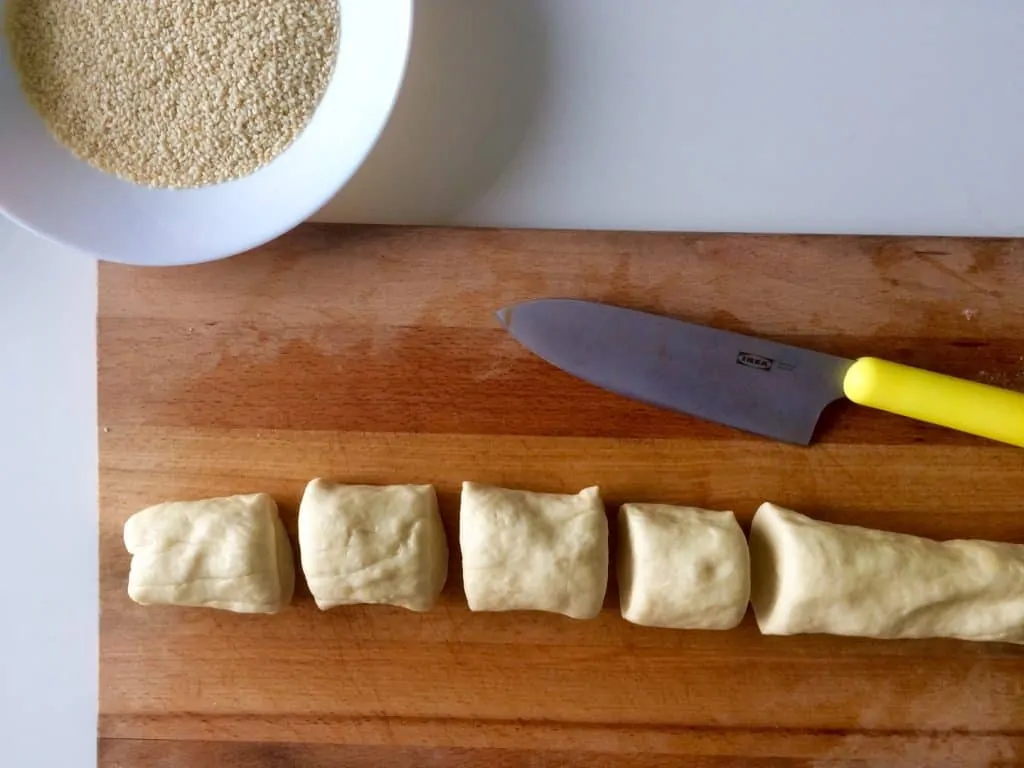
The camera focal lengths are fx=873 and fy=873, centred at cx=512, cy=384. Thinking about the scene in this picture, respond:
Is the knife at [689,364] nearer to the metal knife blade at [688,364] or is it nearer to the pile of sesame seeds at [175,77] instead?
the metal knife blade at [688,364]

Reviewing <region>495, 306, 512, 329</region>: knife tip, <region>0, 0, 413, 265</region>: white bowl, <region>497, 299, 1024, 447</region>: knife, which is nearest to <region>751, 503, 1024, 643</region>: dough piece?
<region>497, 299, 1024, 447</region>: knife

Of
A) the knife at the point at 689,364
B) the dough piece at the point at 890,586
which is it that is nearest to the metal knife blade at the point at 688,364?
the knife at the point at 689,364

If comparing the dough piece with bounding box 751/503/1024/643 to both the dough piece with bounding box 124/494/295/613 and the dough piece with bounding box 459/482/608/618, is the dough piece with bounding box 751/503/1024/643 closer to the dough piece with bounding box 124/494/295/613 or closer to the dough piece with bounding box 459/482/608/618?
the dough piece with bounding box 459/482/608/618

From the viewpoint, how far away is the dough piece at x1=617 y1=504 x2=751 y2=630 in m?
1.39

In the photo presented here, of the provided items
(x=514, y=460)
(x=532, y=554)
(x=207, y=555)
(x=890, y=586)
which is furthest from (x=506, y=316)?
(x=890, y=586)

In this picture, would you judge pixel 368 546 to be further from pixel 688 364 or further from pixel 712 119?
pixel 712 119

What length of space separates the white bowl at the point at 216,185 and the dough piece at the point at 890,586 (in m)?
0.94

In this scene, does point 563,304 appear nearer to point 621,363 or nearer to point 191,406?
point 621,363

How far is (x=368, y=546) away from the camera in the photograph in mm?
1395

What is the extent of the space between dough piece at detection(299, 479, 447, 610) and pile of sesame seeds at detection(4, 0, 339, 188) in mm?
582

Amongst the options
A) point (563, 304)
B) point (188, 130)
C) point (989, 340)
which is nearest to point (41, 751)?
point (188, 130)

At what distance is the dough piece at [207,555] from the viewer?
1.40 metres

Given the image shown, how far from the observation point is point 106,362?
4.92 feet

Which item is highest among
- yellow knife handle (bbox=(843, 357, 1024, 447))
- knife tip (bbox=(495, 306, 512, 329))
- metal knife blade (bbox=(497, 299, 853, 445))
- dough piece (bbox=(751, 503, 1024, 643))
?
knife tip (bbox=(495, 306, 512, 329))
